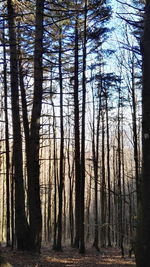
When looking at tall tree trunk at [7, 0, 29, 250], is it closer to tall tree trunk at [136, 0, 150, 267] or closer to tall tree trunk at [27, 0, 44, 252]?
tall tree trunk at [27, 0, 44, 252]

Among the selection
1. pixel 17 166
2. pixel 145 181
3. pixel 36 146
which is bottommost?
pixel 145 181

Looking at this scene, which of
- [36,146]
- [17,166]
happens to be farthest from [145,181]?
[17,166]

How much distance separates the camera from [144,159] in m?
3.16

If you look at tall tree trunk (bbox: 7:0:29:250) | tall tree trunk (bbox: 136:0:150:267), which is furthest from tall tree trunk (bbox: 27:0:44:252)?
tall tree trunk (bbox: 136:0:150:267)

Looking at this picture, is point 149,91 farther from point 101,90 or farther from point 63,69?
point 101,90

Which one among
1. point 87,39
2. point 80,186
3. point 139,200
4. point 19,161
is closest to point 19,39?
point 87,39

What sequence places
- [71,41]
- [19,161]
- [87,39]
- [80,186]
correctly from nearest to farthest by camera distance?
1. [19,161]
2. [80,186]
3. [87,39]
4. [71,41]

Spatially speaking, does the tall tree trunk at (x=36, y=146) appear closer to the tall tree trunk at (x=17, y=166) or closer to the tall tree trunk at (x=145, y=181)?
the tall tree trunk at (x=17, y=166)

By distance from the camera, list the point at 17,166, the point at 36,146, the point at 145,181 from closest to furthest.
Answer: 1. the point at 145,181
2. the point at 36,146
3. the point at 17,166

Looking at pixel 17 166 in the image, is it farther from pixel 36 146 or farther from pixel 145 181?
pixel 145 181

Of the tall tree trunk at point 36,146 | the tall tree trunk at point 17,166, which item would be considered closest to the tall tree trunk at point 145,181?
the tall tree trunk at point 36,146

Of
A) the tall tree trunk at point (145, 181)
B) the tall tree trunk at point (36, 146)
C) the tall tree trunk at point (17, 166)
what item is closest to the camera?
the tall tree trunk at point (145, 181)

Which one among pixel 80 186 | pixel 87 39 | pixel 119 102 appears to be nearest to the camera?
pixel 80 186

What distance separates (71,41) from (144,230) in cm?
1333
